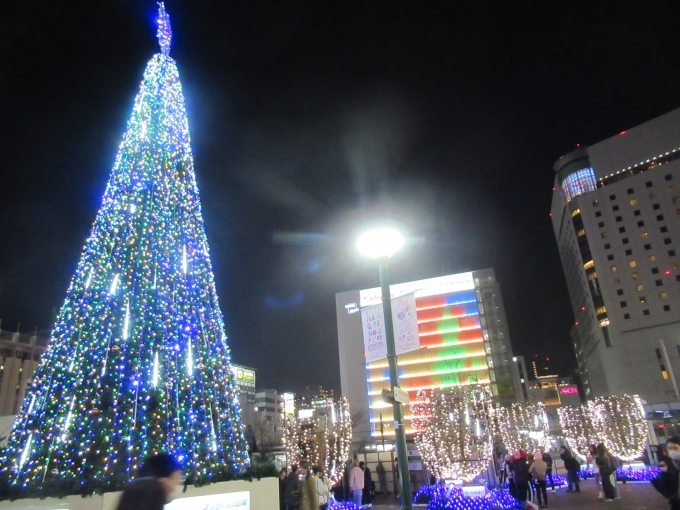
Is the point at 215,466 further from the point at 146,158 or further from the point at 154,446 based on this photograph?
the point at 146,158

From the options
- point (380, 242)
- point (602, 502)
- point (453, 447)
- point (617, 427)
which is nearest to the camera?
point (380, 242)

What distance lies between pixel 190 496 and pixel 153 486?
3.96 m

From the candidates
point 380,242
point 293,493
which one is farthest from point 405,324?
point 293,493

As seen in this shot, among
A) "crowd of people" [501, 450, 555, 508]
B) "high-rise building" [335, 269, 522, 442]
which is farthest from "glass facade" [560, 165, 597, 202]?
"crowd of people" [501, 450, 555, 508]

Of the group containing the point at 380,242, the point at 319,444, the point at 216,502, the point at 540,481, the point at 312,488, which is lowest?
the point at 540,481

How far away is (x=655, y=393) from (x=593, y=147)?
45.3 meters

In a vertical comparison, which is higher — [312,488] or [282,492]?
[312,488]

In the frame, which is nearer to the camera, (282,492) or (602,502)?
(282,492)

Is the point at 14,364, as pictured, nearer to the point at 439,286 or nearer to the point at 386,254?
the point at 439,286

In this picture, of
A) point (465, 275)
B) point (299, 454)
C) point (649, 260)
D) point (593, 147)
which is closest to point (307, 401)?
point (465, 275)

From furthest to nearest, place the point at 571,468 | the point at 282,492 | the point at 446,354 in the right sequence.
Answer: the point at 446,354 < the point at 571,468 < the point at 282,492

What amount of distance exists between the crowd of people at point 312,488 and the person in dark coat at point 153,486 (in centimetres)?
401

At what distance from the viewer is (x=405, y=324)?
26.1 ft

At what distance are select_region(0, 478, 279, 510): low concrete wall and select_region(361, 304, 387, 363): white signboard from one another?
3313mm
